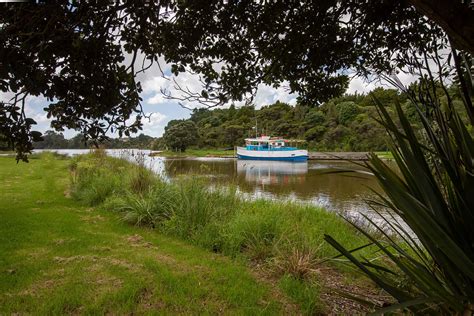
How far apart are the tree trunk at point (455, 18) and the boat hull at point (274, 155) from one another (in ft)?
107

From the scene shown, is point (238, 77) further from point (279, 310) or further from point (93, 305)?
point (93, 305)

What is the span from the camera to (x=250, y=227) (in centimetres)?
403

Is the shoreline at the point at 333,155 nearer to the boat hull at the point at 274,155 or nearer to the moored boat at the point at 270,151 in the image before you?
the boat hull at the point at 274,155

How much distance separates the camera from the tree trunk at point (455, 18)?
3.42 feet

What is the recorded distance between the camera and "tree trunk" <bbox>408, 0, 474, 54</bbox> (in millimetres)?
1043

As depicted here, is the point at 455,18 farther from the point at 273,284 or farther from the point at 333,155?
the point at 273,284

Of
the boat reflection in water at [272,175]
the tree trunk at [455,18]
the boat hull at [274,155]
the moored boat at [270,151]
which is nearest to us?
the tree trunk at [455,18]

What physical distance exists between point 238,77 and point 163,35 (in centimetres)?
77

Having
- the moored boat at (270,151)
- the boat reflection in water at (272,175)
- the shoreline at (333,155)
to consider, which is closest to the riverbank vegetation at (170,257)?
the shoreline at (333,155)

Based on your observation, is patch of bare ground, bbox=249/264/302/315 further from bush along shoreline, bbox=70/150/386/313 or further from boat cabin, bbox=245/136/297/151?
boat cabin, bbox=245/136/297/151

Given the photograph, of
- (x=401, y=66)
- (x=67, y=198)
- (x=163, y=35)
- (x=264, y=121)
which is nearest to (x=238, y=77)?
(x=163, y=35)

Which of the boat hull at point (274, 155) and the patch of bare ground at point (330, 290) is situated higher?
the boat hull at point (274, 155)

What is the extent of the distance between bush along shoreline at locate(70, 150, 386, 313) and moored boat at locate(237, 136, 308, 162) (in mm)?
28502

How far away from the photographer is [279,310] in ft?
8.21
